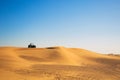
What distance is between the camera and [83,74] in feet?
49.1

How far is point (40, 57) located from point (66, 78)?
9152mm

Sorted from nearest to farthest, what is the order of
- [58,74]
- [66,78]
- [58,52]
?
1. [66,78]
2. [58,74]
3. [58,52]

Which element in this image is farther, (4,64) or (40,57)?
(40,57)

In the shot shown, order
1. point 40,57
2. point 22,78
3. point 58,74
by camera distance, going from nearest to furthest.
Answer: point 22,78, point 58,74, point 40,57

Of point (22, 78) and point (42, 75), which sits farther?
point (42, 75)

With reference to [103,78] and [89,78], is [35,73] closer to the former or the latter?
[89,78]

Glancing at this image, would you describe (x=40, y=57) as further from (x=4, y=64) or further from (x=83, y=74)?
(x=83, y=74)

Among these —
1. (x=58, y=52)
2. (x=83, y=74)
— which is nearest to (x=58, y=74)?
(x=83, y=74)

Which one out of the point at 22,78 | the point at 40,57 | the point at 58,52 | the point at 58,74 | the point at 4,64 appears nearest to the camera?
the point at 22,78

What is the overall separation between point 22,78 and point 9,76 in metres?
0.85

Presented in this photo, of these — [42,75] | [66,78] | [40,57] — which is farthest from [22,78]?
[40,57]

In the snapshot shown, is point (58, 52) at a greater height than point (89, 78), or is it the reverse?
point (58, 52)

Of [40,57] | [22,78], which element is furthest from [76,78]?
[40,57]

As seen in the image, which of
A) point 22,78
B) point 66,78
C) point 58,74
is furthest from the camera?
point 58,74
